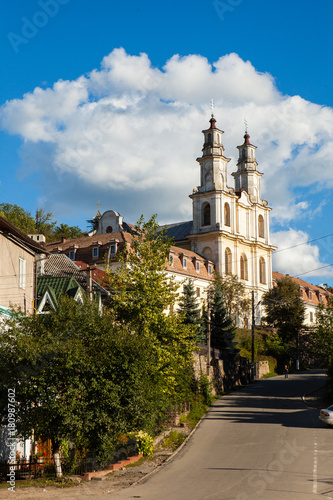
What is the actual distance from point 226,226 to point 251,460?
67.6 m

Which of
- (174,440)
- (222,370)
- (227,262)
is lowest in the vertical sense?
(174,440)

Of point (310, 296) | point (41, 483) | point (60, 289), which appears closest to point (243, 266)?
point (310, 296)

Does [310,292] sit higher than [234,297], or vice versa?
[310,292]

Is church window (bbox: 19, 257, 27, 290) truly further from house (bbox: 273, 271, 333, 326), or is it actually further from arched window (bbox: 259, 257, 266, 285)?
house (bbox: 273, 271, 333, 326)

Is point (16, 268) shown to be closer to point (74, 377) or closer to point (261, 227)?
point (74, 377)

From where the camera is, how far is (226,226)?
89688mm

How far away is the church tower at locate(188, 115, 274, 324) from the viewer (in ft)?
288

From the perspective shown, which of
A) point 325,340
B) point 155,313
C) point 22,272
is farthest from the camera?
point 325,340

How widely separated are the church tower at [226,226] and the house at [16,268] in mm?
53476

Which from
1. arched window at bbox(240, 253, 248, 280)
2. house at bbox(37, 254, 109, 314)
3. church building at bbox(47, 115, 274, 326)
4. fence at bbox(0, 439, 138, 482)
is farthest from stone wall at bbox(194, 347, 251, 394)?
arched window at bbox(240, 253, 248, 280)

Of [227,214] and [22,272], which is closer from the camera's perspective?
[22,272]

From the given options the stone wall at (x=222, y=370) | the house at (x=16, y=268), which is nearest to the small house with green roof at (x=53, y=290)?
the house at (x=16, y=268)

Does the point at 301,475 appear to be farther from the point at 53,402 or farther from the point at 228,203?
the point at 228,203

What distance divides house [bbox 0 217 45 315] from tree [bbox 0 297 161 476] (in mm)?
3870
